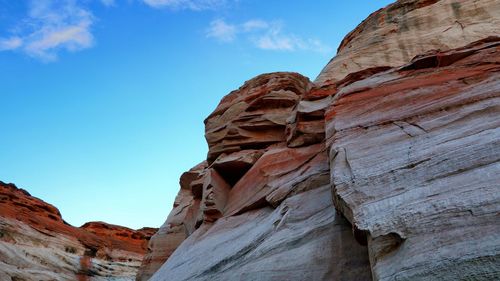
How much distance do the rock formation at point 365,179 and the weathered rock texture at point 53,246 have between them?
15.1 metres

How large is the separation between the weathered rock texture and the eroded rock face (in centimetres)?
2226

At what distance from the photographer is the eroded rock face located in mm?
21625

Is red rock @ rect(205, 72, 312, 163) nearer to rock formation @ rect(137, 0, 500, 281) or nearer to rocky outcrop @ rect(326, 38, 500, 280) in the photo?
rock formation @ rect(137, 0, 500, 281)

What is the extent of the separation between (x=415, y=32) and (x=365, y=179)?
1670cm

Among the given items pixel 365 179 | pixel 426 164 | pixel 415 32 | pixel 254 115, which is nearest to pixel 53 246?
pixel 254 115

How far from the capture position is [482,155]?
26.7 feet

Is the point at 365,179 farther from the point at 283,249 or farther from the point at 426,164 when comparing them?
the point at 283,249

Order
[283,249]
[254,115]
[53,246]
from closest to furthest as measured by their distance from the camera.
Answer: [283,249]
[254,115]
[53,246]

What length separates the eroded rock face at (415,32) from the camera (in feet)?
70.9

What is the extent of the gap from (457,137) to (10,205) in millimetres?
39535

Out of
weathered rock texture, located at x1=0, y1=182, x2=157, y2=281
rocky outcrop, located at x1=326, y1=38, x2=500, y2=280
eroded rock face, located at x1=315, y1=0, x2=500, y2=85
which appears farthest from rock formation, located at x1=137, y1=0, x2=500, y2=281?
weathered rock texture, located at x1=0, y1=182, x2=157, y2=281

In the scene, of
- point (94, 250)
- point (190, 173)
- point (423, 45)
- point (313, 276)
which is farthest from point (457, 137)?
point (94, 250)

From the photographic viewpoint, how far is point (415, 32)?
23156 mm

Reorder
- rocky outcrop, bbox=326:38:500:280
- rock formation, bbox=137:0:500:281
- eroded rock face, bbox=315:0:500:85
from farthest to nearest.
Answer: eroded rock face, bbox=315:0:500:85
rock formation, bbox=137:0:500:281
rocky outcrop, bbox=326:38:500:280
